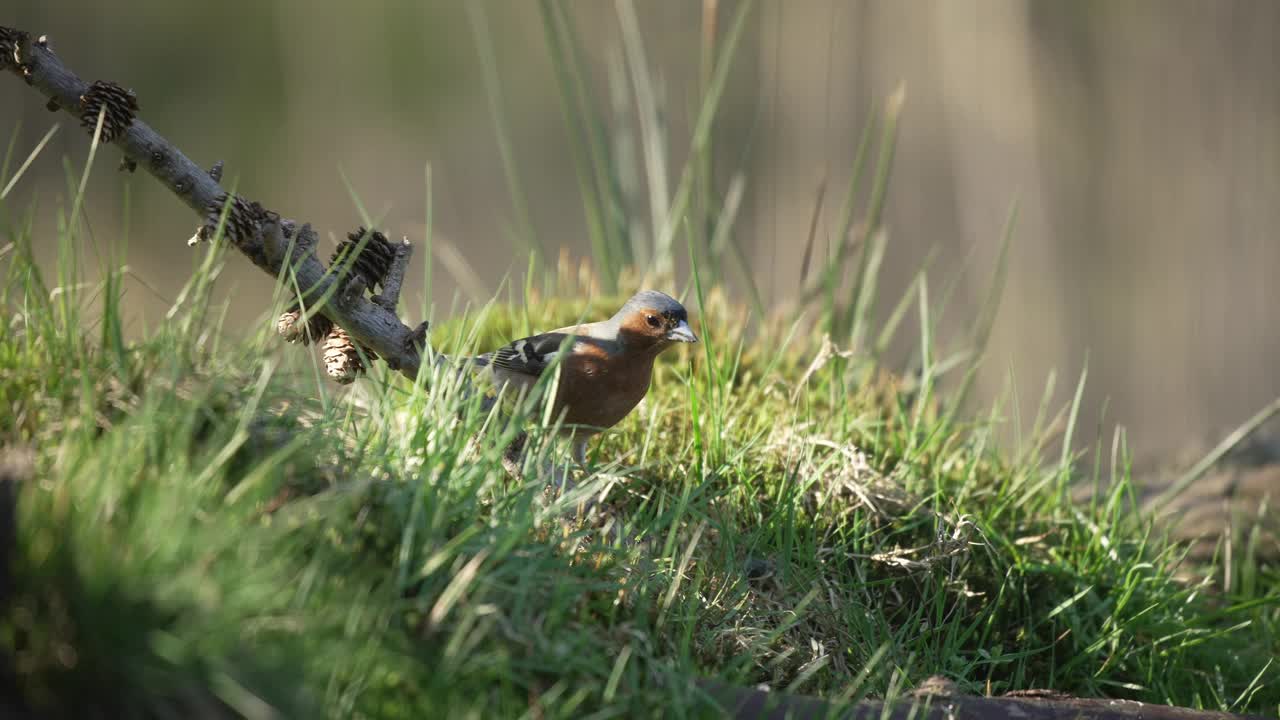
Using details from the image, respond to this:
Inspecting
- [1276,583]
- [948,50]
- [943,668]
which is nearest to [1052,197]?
[948,50]

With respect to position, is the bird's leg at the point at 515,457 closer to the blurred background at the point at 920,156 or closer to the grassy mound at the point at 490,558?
the grassy mound at the point at 490,558

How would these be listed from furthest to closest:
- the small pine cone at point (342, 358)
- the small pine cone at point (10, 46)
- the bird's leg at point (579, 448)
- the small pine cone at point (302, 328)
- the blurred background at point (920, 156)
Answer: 1. the blurred background at point (920, 156)
2. the bird's leg at point (579, 448)
3. the small pine cone at point (342, 358)
4. the small pine cone at point (302, 328)
5. the small pine cone at point (10, 46)

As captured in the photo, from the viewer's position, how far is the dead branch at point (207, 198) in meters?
2.53

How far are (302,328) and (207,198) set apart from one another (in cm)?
40

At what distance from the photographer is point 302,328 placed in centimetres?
275

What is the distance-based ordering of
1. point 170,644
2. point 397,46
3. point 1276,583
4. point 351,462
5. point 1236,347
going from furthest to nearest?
point 397,46 → point 1236,347 → point 1276,583 → point 351,462 → point 170,644

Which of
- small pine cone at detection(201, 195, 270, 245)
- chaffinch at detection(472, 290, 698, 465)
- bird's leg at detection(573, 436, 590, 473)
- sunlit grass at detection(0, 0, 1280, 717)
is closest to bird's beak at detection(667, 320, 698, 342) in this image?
chaffinch at detection(472, 290, 698, 465)

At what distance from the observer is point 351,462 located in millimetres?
2240

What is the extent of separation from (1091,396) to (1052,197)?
1617mm

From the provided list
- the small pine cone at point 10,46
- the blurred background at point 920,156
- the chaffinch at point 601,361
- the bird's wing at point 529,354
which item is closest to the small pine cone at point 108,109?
the small pine cone at point 10,46

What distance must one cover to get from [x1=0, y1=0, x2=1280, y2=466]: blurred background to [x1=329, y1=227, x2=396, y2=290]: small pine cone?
75.8 inches

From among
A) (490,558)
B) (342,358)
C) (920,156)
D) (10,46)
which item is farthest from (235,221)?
(920,156)

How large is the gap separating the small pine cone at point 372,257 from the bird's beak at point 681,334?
3.27ft

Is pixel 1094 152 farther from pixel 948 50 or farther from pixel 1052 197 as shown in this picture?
pixel 948 50
